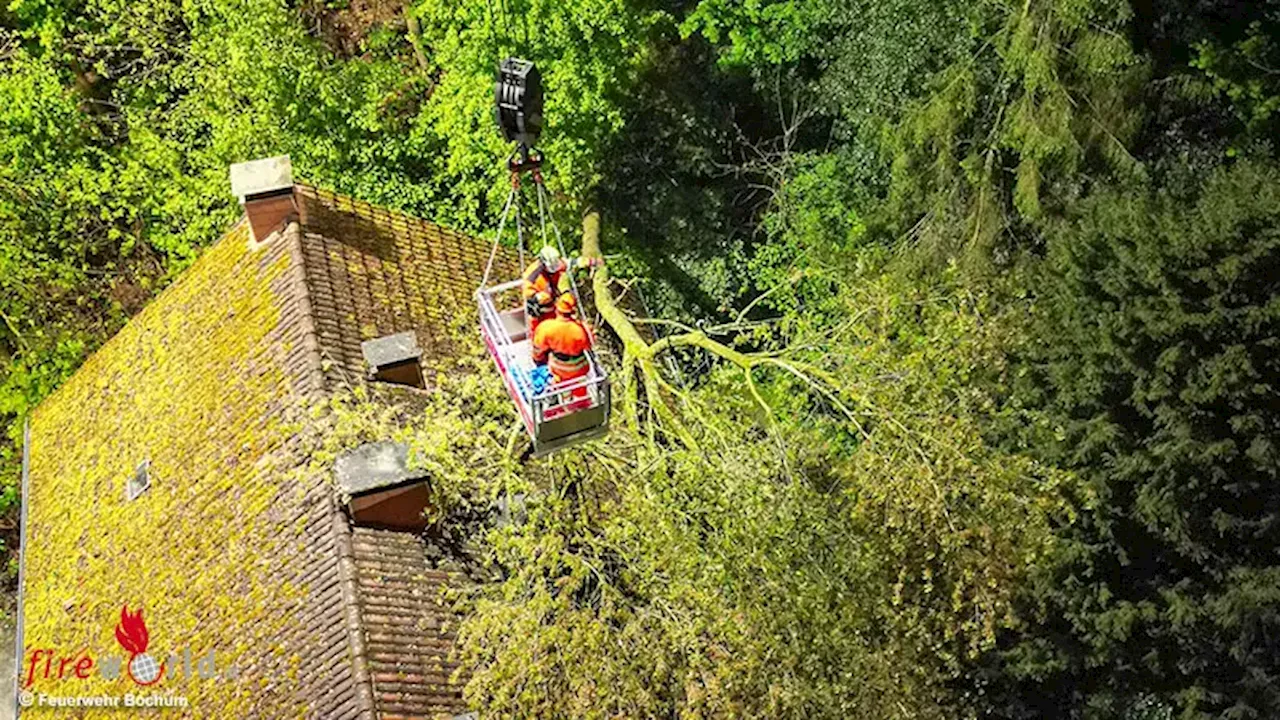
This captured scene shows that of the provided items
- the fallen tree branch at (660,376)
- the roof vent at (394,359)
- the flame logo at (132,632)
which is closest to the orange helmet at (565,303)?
the fallen tree branch at (660,376)

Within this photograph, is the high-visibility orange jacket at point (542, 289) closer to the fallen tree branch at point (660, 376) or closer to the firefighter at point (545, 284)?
the firefighter at point (545, 284)

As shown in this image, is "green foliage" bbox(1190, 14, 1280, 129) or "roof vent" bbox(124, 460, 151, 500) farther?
"green foliage" bbox(1190, 14, 1280, 129)

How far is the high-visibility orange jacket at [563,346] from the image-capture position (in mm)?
12625

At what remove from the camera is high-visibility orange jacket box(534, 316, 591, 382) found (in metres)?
12.6

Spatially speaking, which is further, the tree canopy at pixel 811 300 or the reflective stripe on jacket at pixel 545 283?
the tree canopy at pixel 811 300

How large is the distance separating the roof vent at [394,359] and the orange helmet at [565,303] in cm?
422

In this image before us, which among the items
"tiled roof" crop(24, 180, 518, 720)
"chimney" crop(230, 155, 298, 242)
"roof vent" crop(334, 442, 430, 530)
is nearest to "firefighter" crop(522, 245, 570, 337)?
"roof vent" crop(334, 442, 430, 530)

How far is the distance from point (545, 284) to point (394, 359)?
13.6ft

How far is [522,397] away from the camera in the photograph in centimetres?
1359

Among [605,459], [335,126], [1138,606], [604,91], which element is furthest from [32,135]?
[1138,606]

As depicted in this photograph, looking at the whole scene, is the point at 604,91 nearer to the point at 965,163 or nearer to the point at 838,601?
the point at 965,163

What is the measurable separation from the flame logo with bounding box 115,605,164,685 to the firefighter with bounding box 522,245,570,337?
5.82m

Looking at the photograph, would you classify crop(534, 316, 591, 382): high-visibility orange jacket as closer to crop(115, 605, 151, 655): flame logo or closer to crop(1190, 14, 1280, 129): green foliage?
crop(115, 605, 151, 655): flame logo

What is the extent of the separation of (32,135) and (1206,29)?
56.0 feet
